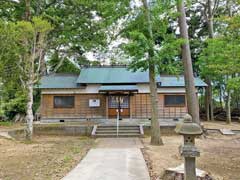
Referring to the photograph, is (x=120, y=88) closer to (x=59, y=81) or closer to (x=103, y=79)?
A: (x=103, y=79)

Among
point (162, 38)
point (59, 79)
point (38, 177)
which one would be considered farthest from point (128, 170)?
point (59, 79)

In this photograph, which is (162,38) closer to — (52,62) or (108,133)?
(108,133)

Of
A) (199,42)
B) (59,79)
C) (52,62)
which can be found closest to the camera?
(59,79)

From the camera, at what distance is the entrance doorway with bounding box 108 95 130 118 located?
2533 centimetres

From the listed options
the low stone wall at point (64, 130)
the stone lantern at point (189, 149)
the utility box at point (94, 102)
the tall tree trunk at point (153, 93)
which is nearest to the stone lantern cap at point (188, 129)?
the stone lantern at point (189, 149)

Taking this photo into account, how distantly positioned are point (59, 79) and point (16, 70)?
10040 mm

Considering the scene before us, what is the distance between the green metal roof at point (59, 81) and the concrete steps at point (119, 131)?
6.94 meters

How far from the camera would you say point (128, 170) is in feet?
26.1

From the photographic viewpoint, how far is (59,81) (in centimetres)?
2659

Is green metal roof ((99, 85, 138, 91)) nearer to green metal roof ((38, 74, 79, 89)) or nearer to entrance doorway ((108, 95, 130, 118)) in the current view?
entrance doorway ((108, 95, 130, 118))

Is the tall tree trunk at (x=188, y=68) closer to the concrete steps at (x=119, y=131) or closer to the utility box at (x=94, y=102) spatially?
the concrete steps at (x=119, y=131)

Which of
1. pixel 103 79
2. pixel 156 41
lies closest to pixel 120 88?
pixel 103 79

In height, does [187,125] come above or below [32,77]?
below

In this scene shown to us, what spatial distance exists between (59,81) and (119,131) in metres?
9.45
